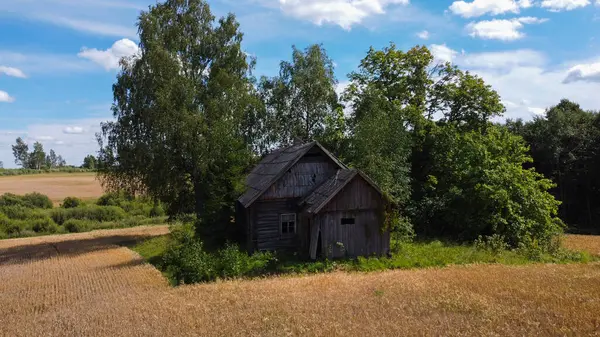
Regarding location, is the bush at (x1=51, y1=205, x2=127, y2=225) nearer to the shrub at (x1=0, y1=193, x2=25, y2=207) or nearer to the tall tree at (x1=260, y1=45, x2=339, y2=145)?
the shrub at (x1=0, y1=193, x2=25, y2=207)

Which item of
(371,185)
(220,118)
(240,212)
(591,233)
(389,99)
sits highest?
(389,99)

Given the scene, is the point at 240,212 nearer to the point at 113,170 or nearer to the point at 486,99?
the point at 113,170

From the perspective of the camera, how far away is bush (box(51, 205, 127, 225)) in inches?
1895

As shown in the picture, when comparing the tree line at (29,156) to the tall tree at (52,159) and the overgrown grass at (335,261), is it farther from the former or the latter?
the overgrown grass at (335,261)

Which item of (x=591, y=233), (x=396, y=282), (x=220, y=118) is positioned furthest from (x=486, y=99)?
(x=396, y=282)

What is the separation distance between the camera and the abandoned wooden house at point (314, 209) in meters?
22.1

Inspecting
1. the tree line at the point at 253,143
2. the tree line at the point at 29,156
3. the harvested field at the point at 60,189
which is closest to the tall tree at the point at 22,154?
the tree line at the point at 29,156

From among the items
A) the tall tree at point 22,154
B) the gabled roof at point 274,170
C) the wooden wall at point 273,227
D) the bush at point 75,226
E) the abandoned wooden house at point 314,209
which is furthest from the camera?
the tall tree at point 22,154

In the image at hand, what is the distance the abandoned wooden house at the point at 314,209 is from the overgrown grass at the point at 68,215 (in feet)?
65.9

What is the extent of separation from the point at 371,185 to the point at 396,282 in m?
6.74

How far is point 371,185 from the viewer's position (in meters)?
22.3

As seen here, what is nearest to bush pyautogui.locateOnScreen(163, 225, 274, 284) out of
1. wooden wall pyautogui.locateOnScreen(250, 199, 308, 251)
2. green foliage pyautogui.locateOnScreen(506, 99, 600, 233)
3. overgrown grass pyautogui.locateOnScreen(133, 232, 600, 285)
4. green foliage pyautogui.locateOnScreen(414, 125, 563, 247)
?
overgrown grass pyautogui.locateOnScreen(133, 232, 600, 285)

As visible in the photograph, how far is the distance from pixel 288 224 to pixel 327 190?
326 cm

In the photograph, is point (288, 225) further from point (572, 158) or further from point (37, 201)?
point (37, 201)
